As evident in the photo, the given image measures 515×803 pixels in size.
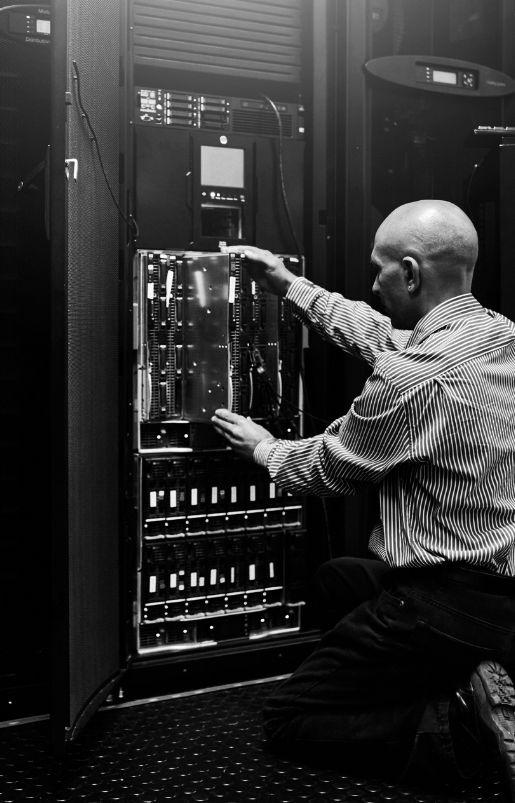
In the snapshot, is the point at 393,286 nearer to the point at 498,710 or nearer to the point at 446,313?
the point at 446,313

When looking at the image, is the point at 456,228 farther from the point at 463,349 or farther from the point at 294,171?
the point at 294,171

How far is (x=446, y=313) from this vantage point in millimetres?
1849

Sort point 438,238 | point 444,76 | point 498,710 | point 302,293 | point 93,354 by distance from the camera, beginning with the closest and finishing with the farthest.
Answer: point 498,710
point 438,238
point 93,354
point 302,293
point 444,76

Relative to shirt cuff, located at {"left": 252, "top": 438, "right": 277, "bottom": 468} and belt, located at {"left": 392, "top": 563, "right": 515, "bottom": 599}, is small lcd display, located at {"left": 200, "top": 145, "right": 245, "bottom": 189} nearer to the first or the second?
shirt cuff, located at {"left": 252, "top": 438, "right": 277, "bottom": 468}

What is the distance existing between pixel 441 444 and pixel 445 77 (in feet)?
4.45

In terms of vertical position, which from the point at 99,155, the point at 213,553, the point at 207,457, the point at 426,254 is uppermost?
the point at 99,155

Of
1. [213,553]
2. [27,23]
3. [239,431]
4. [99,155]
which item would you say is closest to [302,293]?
[239,431]

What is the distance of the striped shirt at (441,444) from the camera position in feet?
5.72

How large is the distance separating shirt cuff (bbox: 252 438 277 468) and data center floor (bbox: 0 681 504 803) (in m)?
0.70

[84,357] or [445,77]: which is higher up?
[445,77]

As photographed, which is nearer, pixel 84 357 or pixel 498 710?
pixel 498 710

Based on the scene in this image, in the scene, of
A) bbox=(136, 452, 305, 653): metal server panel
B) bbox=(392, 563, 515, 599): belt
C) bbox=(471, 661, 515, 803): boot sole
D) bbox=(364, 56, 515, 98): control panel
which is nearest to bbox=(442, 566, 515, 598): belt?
bbox=(392, 563, 515, 599): belt

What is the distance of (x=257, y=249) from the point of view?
2277 mm

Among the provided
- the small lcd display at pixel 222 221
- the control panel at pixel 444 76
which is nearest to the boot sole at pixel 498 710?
the small lcd display at pixel 222 221
